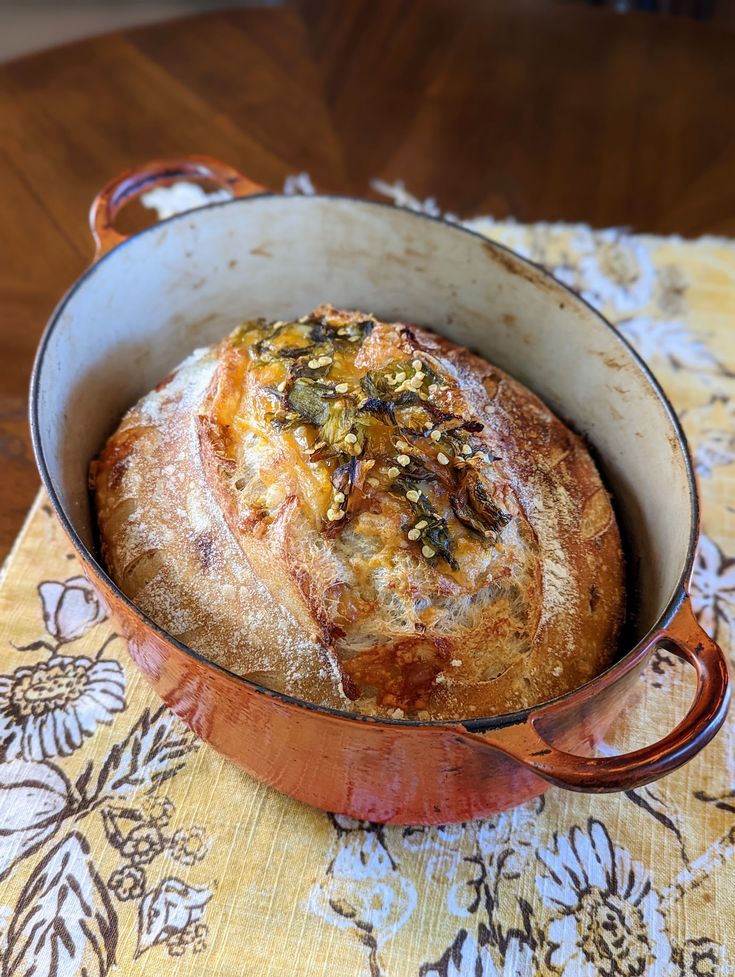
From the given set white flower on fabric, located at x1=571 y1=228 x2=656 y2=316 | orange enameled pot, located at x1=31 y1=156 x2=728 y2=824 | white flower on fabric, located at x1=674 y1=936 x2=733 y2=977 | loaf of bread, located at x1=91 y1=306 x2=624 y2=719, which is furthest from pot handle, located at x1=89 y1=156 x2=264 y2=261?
white flower on fabric, located at x1=674 y1=936 x2=733 y2=977

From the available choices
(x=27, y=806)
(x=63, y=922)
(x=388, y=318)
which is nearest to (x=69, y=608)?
(x=27, y=806)

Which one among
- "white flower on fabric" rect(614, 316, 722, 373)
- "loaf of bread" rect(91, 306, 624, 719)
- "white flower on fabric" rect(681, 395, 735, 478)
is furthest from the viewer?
"white flower on fabric" rect(614, 316, 722, 373)

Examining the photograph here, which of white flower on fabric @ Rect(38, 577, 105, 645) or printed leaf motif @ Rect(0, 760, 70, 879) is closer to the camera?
printed leaf motif @ Rect(0, 760, 70, 879)

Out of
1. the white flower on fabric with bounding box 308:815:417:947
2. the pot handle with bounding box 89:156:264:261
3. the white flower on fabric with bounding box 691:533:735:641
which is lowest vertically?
the white flower on fabric with bounding box 308:815:417:947

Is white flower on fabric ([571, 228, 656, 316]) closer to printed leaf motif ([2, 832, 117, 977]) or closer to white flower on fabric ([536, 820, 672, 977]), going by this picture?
white flower on fabric ([536, 820, 672, 977])

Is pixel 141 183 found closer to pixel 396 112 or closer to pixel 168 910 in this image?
pixel 396 112

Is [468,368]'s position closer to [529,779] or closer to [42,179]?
[529,779]

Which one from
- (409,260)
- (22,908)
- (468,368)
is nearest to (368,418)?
(468,368)

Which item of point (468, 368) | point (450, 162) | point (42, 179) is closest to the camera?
point (468, 368)

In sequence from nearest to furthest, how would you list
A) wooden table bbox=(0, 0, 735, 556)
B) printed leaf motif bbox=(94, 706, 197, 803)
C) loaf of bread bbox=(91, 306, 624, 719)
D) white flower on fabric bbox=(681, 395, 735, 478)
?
1. loaf of bread bbox=(91, 306, 624, 719)
2. printed leaf motif bbox=(94, 706, 197, 803)
3. white flower on fabric bbox=(681, 395, 735, 478)
4. wooden table bbox=(0, 0, 735, 556)
